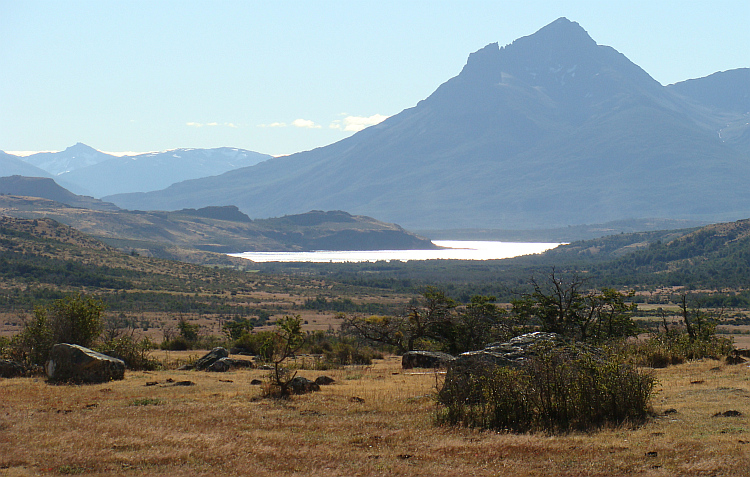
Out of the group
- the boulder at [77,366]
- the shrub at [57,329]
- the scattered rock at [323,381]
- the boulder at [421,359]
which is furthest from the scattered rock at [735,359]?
the shrub at [57,329]

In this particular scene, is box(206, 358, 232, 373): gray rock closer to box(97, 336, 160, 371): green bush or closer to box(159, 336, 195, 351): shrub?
box(97, 336, 160, 371): green bush

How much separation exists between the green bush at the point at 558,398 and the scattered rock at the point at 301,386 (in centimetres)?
549

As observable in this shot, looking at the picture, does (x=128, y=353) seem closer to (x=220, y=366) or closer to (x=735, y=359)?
(x=220, y=366)

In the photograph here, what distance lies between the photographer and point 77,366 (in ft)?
63.7

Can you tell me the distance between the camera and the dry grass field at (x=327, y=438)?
10.6 meters

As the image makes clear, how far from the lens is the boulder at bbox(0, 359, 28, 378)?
67.5 feet

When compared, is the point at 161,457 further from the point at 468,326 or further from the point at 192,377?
the point at 468,326

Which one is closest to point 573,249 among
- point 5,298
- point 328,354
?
point 5,298

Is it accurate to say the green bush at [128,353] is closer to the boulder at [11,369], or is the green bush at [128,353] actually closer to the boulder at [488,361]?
the boulder at [11,369]

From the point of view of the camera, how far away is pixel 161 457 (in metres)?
11.4

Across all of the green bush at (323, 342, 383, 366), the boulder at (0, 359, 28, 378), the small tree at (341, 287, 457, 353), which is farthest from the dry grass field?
the small tree at (341, 287, 457, 353)

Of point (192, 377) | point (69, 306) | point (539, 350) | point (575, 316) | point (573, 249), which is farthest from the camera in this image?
point (573, 249)

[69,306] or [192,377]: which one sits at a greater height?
[69,306]

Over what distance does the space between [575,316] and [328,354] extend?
11439mm
